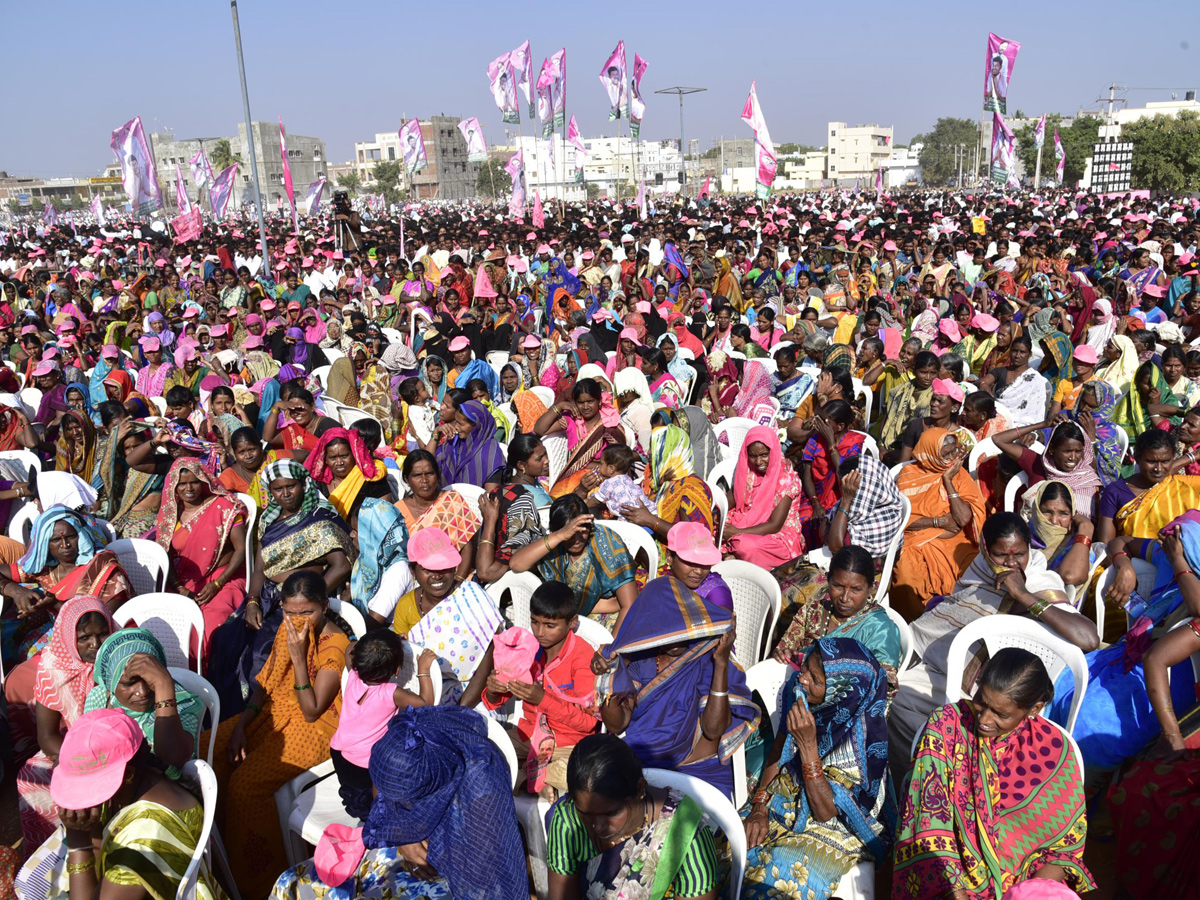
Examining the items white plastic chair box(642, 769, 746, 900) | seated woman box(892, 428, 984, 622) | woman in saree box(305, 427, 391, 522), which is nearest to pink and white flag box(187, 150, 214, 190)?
woman in saree box(305, 427, 391, 522)

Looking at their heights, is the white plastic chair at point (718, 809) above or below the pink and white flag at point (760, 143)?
below

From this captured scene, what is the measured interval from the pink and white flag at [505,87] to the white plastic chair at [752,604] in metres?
19.8

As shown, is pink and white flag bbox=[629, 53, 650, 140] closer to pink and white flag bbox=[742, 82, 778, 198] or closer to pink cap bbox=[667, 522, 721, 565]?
pink and white flag bbox=[742, 82, 778, 198]

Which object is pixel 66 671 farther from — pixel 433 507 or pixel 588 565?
pixel 588 565

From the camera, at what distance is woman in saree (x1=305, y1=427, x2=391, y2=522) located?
4625 mm

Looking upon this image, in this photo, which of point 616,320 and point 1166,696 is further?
point 616,320

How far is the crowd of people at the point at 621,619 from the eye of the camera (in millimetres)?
2262

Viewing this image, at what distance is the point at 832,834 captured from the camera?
248 cm

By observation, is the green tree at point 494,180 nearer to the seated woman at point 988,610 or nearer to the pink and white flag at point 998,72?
the pink and white flag at point 998,72

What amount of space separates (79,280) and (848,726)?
15192 millimetres

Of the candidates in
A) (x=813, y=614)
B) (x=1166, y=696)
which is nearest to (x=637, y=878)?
(x=813, y=614)

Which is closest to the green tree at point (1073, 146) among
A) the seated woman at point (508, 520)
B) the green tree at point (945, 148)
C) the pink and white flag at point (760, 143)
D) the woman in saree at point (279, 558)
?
the green tree at point (945, 148)

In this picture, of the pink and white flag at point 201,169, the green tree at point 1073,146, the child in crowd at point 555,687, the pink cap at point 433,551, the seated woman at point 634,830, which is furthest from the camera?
the green tree at point 1073,146

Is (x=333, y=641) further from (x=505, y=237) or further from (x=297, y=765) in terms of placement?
(x=505, y=237)
